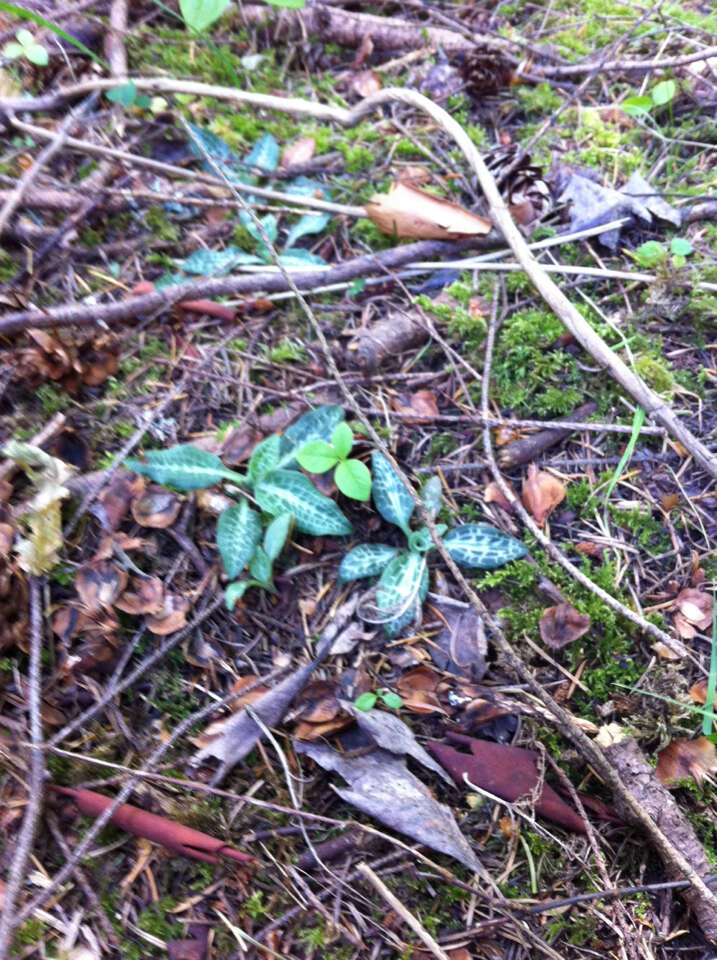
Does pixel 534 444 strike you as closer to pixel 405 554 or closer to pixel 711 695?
pixel 405 554

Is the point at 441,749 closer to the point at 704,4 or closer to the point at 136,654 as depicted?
the point at 136,654

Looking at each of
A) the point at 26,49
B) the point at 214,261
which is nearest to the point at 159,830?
the point at 214,261

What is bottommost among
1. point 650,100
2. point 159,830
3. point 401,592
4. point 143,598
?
point 159,830

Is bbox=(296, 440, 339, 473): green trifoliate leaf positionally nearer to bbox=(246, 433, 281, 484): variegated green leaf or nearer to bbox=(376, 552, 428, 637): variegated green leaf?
bbox=(246, 433, 281, 484): variegated green leaf

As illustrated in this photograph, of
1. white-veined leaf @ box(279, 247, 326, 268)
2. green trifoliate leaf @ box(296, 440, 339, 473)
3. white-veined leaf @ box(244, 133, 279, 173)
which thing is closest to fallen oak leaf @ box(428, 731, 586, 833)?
green trifoliate leaf @ box(296, 440, 339, 473)

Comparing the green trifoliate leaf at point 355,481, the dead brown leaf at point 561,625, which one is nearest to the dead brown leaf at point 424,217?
the green trifoliate leaf at point 355,481

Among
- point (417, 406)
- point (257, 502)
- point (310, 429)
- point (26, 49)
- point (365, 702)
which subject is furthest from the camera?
point (26, 49)
